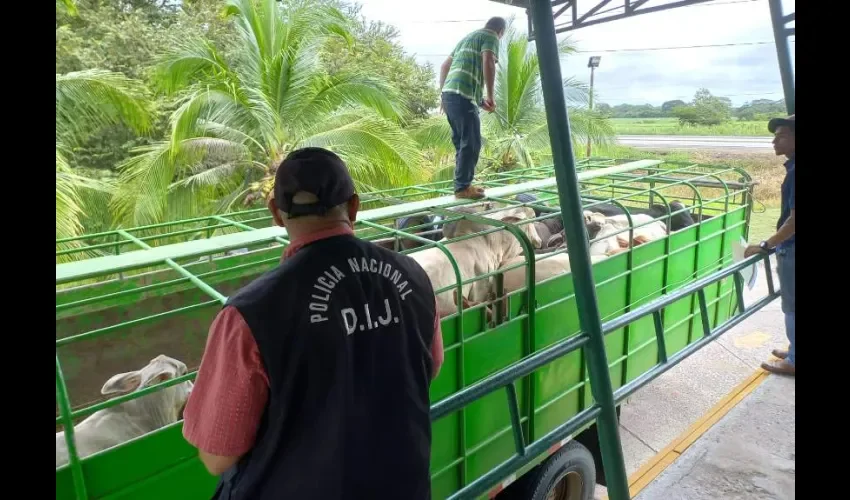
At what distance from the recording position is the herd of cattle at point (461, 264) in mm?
2504

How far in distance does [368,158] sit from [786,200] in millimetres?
6462

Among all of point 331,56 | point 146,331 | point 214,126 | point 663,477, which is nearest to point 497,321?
point 663,477

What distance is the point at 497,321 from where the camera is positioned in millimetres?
3678

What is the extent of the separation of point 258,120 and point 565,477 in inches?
291

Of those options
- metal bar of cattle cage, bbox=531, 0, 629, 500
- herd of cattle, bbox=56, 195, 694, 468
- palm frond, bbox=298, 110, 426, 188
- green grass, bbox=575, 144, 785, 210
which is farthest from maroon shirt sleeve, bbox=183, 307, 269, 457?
green grass, bbox=575, 144, 785, 210

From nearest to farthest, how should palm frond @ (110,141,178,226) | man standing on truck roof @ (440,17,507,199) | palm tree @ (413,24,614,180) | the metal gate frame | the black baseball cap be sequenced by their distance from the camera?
1. the black baseball cap
2. the metal gate frame
3. man standing on truck roof @ (440,17,507,199)
4. palm frond @ (110,141,178,226)
5. palm tree @ (413,24,614,180)

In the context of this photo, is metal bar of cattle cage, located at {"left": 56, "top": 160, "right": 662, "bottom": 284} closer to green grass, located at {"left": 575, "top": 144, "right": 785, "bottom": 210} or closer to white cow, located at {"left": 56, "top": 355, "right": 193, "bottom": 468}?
white cow, located at {"left": 56, "top": 355, "right": 193, "bottom": 468}

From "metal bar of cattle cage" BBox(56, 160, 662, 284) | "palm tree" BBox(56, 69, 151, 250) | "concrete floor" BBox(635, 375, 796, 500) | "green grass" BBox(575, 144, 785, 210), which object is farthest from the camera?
"green grass" BBox(575, 144, 785, 210)

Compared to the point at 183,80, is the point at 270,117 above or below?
below

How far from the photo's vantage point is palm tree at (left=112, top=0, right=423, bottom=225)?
919cm

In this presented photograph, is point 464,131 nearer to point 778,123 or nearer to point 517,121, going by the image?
point 778,123

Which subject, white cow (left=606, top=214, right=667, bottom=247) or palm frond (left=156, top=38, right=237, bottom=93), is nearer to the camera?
white cow (left=606, top=214, right=667, bottom=247)

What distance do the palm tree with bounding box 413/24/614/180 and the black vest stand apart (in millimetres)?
10251
